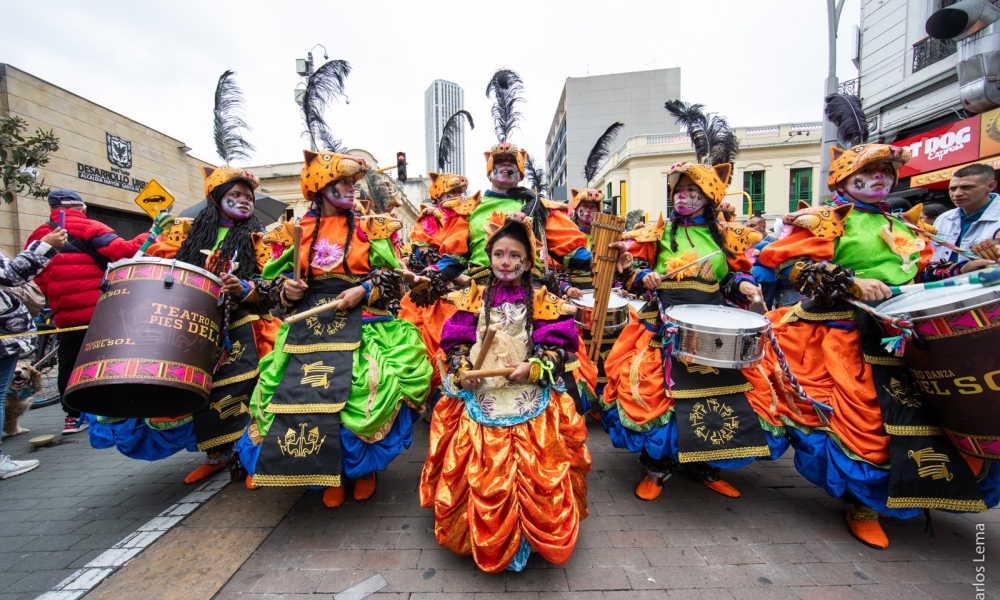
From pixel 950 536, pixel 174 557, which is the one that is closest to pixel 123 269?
pixel 174 557

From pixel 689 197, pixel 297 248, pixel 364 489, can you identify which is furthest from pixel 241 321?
pixel 689 197

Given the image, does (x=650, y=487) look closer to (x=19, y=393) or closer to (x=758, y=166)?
(x=19, y=393)

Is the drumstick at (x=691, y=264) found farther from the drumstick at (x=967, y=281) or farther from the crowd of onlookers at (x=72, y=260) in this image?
the drumstick at (x=967, y=281)

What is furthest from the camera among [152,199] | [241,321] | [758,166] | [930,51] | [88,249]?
[758,166]

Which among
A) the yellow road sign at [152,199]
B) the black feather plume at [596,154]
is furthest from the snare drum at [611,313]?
the yellow road sign at [152,199]

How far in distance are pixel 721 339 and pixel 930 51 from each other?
1448 cm

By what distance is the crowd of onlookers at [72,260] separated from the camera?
150 inches

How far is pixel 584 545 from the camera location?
274 centimetres

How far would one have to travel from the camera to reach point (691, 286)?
3.40 meters

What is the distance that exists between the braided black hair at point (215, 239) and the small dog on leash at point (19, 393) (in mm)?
3038

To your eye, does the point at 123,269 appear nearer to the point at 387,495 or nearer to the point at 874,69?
the point at 387,495

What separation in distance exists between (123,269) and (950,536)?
5.57 metres

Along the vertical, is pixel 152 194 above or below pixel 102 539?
above

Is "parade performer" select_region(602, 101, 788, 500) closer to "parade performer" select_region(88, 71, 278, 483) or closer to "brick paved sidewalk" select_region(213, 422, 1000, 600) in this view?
"brick paved sidewalk" select_region(213, 422, 1000, 600)
